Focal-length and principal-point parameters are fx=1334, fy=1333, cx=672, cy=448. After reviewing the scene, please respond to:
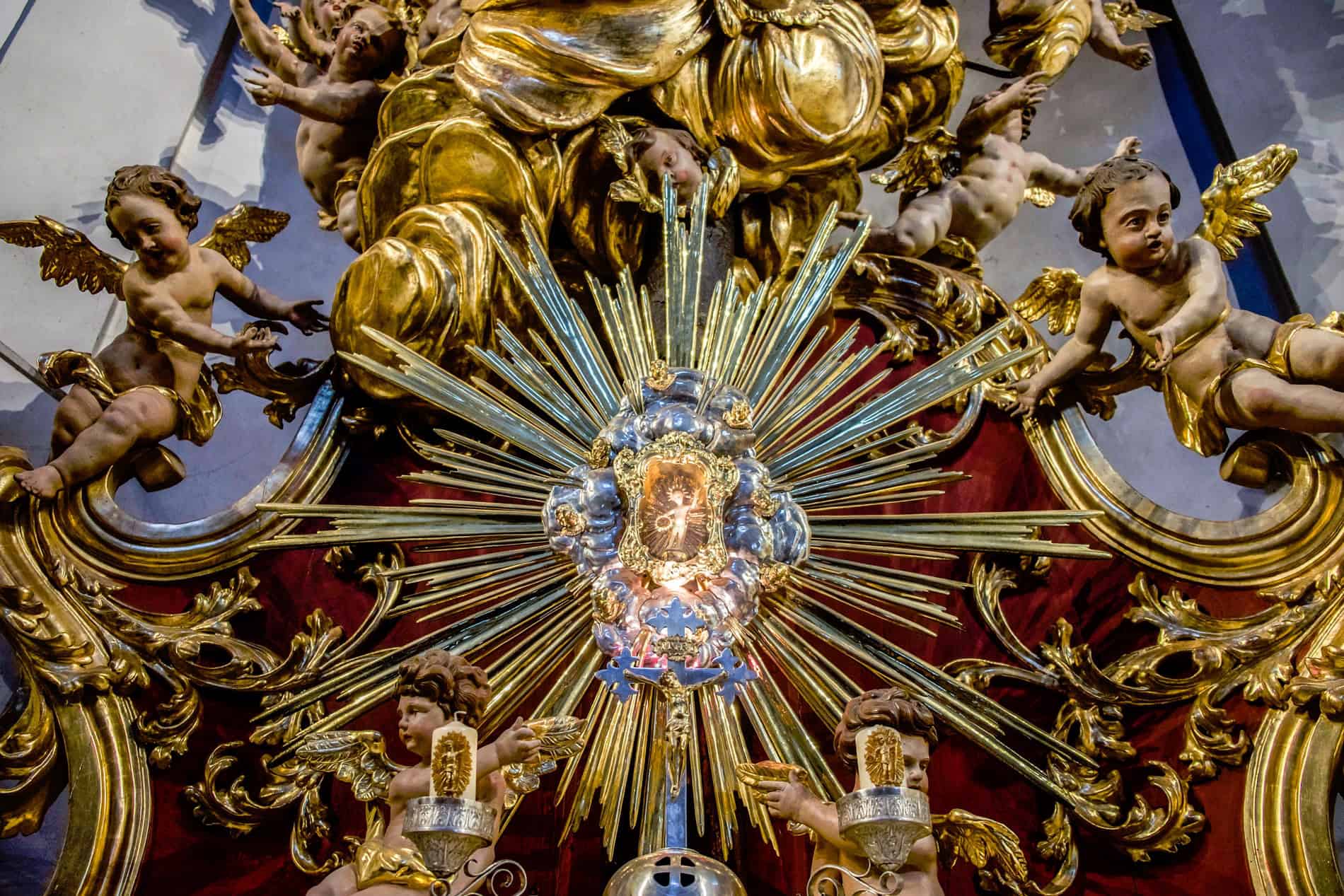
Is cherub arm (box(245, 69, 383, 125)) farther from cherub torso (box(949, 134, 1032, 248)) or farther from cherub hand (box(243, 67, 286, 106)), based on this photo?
cherub torso (box(949, 134, 1032, 248))

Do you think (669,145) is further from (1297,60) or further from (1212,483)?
(1297,60)

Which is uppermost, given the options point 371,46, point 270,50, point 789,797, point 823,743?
point 270,50

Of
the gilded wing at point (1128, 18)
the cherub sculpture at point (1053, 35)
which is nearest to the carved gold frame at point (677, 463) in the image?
the cherub sculpture at point (1053, 35)

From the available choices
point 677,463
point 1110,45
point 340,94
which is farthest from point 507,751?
point 1110,45

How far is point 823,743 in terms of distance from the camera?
2186 mm

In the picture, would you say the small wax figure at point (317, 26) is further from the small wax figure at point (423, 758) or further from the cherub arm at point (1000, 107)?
the small wax figure at point (423, 758)

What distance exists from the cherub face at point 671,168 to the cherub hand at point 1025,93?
2.51 ft

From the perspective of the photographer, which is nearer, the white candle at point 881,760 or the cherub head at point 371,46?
the white candle at point 881,760

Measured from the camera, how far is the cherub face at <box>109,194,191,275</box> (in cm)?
233

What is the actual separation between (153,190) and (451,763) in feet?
4.45

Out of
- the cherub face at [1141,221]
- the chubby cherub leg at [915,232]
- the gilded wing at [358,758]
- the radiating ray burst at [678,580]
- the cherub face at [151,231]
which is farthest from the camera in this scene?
the chubby cherub leg at [915,232]

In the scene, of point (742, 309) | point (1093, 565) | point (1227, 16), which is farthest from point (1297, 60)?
point (742, 309)

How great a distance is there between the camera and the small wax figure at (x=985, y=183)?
2.73 m

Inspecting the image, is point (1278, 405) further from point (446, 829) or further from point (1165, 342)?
point (446, 829)
